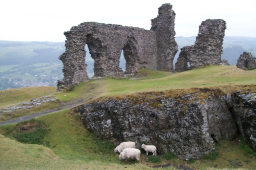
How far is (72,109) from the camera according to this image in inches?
688

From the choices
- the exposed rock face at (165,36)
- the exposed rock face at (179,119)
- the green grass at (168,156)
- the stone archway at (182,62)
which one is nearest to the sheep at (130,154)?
the green grass at (168,156)

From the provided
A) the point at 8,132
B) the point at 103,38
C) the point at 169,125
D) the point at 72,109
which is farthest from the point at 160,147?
the point at 103,38

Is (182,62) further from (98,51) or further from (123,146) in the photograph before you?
(123,146)

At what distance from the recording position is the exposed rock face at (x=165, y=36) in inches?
1435

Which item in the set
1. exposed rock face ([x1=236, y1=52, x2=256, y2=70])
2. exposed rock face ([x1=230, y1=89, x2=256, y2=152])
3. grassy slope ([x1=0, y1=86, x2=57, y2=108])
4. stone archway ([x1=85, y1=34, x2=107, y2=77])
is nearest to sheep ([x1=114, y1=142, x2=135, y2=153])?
exposed rock face ([x1=230, y1=89, x2=256, y2=152])

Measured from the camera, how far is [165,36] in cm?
3728

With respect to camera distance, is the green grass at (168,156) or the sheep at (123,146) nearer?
the green grass at (168,156)

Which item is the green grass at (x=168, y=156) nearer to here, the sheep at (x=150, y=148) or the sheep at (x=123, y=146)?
the sheep at (x=150, y=148)

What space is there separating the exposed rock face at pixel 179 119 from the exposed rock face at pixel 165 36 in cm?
2349

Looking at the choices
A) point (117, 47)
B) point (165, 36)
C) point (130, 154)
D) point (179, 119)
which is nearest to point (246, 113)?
point (179, 119)

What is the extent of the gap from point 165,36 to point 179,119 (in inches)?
1030

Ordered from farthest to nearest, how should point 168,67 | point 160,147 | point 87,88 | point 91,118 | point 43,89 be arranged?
point 168,67 < point 43,89 < point 87,88 < point 91,118 < point 160,147

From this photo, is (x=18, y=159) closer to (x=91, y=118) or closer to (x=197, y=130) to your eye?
(x=91, y=118)

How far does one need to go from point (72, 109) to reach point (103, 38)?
45.3 feet
